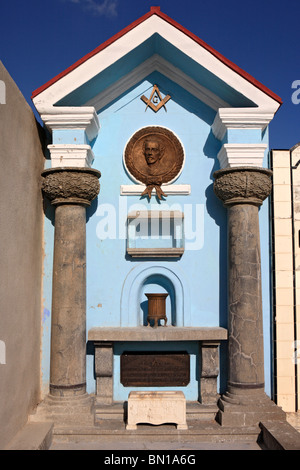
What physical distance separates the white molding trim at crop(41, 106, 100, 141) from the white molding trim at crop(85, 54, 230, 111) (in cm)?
64

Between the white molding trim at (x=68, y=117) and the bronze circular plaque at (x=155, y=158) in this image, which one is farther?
the bronze circular plaque at (x=155, y=158)

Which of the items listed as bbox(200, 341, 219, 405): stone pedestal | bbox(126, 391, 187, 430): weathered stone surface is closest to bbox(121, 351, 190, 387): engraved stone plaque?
bbox(200, 341, 219, 405): stone pedestal

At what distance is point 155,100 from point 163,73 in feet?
1.65

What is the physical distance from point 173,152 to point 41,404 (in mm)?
4769

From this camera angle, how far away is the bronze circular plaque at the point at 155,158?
304 inches

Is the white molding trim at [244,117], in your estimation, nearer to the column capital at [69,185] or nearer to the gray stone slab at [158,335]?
the column capital at [69,185]

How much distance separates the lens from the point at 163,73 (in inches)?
311

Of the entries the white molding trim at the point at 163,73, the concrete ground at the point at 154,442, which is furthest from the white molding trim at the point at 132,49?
the concrete ground at the point at 154,442

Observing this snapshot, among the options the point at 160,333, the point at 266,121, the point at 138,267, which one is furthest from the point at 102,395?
the point at 266,121

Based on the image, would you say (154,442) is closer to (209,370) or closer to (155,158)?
(209,370)

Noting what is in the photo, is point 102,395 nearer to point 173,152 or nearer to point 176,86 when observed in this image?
point 173,152

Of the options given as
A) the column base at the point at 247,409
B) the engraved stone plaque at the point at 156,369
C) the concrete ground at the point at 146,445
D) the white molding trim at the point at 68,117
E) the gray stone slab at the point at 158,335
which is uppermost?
the white molding trim at the point at 68,117

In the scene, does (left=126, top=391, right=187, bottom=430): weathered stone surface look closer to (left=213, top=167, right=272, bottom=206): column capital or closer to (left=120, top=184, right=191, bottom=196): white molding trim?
(left=213, top=167, right=272, bottom=206): column capital

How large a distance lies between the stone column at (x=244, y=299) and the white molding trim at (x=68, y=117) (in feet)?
7.67
